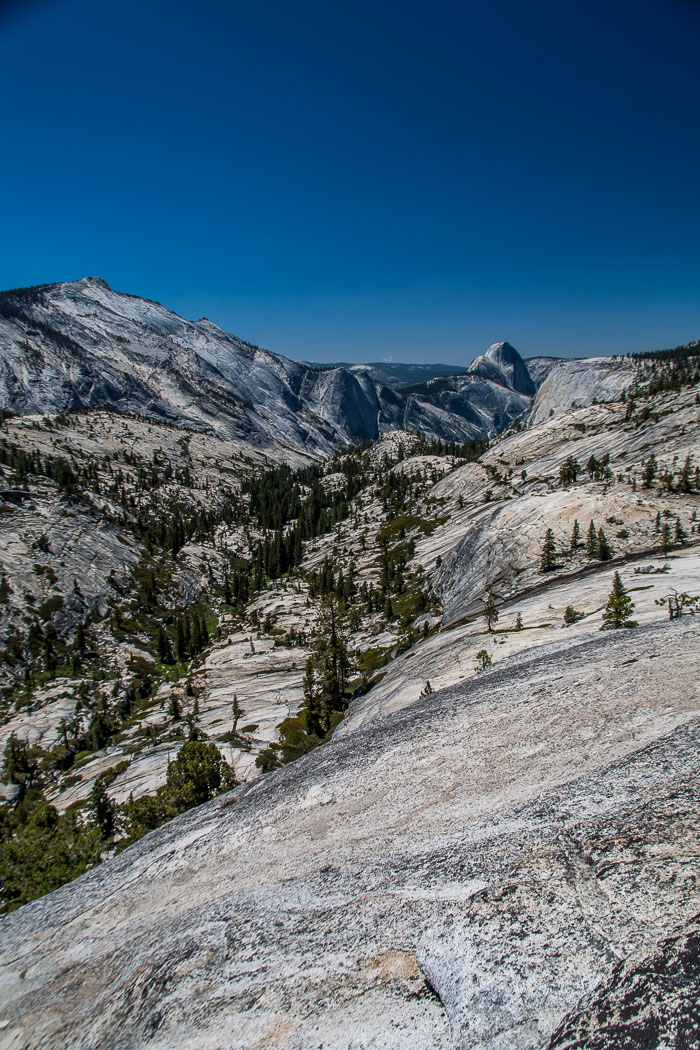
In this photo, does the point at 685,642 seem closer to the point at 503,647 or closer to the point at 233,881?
the point at 503,647

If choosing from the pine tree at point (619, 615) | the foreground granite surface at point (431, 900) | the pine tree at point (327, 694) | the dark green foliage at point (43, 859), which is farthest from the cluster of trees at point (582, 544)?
the dark green foliage at point (43, 859)

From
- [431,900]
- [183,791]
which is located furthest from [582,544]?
[431,900]

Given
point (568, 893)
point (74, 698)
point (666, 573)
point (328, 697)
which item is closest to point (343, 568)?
point (74, 698)

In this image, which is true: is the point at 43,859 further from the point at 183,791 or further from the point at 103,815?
the point at 183,791

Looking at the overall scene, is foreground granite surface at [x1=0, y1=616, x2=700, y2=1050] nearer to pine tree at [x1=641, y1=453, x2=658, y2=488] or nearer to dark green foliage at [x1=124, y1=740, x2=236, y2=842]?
dark green foliage at [x1=124, y1=740, x2=236, y2=842]

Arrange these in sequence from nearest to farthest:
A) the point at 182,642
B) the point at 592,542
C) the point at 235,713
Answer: the point at 592,542 < the point at 235,713 < the point at 182,642

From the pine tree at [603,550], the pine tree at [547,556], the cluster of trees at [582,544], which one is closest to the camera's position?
the pine tree at [603,550]

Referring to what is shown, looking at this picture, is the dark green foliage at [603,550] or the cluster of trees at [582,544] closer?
the dark green foliage at [603,550]

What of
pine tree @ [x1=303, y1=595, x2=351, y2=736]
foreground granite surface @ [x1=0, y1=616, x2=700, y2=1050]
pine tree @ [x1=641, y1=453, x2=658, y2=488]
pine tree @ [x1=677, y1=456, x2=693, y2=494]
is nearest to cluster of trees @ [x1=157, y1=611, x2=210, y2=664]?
pine tree @ [x1=303, y1=595, x2=351, y2=736]

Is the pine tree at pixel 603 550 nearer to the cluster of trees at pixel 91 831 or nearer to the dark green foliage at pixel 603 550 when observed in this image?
the dark green foliage at pixel 603 550

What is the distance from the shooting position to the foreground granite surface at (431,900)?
9406mm

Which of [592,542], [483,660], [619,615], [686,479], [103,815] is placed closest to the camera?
[619,615]

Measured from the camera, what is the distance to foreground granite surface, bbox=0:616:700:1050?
9406mm

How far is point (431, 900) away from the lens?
12539 millimetres
